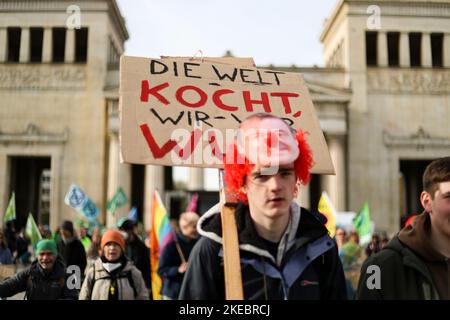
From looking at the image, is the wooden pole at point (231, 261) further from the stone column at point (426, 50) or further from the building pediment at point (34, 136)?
the building pediment at point (34, 136)

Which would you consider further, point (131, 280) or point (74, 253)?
point (74, 253)

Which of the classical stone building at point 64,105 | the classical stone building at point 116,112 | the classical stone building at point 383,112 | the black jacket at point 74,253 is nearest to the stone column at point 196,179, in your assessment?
the classical stone building at point 116,112

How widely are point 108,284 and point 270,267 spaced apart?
347 centimetres

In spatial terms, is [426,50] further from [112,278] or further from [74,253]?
[112,278]

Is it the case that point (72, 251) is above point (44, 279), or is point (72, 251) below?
above

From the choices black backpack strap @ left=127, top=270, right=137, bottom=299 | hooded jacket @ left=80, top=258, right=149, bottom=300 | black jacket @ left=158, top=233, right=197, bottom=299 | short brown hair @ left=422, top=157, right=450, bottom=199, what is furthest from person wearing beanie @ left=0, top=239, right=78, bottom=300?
short brown hair @ left=422, top=157, right=450, bottom=199

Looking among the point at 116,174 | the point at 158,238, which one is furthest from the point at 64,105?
the point at 158,238

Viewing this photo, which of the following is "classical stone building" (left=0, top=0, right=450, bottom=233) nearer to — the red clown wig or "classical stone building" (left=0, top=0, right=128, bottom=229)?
"classical stone building" (left=0, top=0, right=128, bottom=229)

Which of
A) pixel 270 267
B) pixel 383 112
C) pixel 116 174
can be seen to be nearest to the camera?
Result: pixel 270 267

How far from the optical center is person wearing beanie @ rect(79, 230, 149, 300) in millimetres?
5854

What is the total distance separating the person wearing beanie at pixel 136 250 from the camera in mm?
9000

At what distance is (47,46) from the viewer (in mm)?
38125

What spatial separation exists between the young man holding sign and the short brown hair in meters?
0.77
